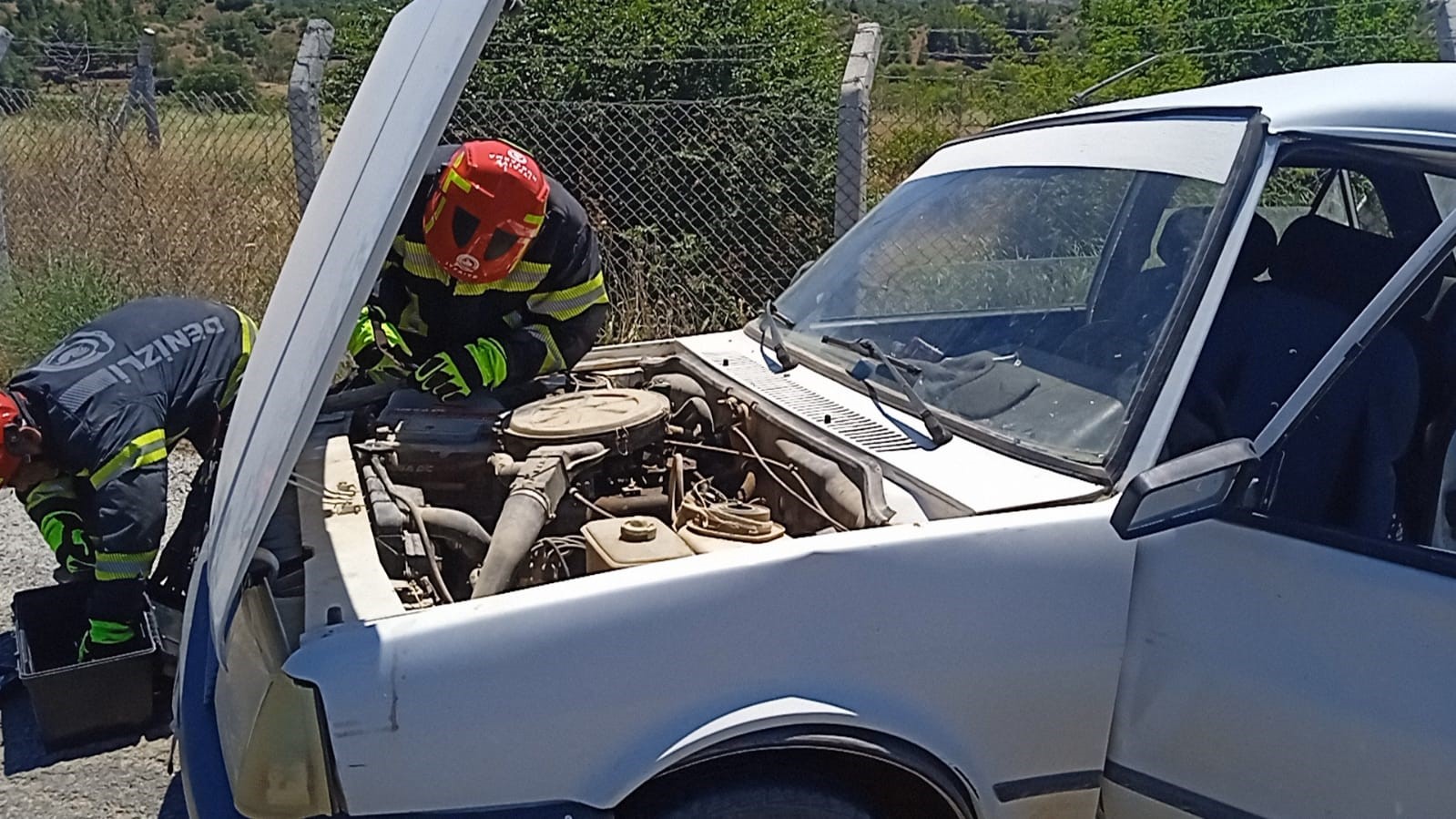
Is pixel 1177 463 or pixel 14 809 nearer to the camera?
pixel 1177 463

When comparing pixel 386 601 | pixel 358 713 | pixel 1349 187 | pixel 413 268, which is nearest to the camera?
pixel 358 713

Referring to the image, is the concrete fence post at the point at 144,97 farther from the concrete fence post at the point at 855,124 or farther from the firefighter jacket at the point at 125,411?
the concrete fence post at the point at 855,124

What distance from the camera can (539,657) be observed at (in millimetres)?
2074

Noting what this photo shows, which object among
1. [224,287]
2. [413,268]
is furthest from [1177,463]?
[224,287]

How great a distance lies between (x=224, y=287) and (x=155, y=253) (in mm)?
449

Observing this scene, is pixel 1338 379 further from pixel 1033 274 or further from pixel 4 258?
pixel 4 258

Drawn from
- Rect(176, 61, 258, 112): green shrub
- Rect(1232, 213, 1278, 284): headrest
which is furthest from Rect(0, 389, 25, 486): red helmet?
Rect(176, 61, 258, 112): green shrub

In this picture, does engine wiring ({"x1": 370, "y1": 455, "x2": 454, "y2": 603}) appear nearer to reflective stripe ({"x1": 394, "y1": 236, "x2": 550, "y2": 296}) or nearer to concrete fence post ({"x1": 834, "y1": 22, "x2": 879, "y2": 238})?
reflective stripe ({"x1": 394, "y1": 236, "x2": 550, "y2": 296})

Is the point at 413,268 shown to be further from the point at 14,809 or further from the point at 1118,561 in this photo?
the point at 1118,561

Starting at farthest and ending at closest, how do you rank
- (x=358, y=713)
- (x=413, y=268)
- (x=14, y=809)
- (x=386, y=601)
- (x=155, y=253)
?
(x=155, y=253) < (x=413, y=268) < (x=14, y=809) < (x=386, y=601) < (x=358, y=713)

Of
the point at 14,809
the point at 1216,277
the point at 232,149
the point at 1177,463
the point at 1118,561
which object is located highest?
the point at 1216,277

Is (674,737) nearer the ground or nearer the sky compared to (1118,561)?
nearer the ground

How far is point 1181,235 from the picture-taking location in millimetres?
2588

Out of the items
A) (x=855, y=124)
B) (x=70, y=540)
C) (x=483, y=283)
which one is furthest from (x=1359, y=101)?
(x=855, y=124)
